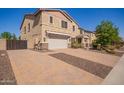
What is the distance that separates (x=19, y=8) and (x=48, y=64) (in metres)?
3.03

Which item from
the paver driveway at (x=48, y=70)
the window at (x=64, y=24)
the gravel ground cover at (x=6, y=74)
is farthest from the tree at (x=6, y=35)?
the window at (x=64, y=24)

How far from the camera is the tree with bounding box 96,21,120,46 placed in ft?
27.1

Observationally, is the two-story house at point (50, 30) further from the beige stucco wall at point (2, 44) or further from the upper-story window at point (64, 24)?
the beige stucco wall at point (2, 44)

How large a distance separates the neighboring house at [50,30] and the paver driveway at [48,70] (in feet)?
3.01

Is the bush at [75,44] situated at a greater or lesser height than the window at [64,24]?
lesser

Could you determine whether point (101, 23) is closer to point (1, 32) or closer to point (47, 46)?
point (47, 46)

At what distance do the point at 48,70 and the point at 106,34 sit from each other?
437 centimetres

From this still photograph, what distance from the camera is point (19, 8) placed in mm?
7031

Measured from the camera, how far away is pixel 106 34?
9.05 meters

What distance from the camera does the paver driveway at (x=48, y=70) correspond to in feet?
19.1

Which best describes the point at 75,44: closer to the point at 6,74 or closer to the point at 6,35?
the point at 6,35

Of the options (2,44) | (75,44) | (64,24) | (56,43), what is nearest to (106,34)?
(75,44)
